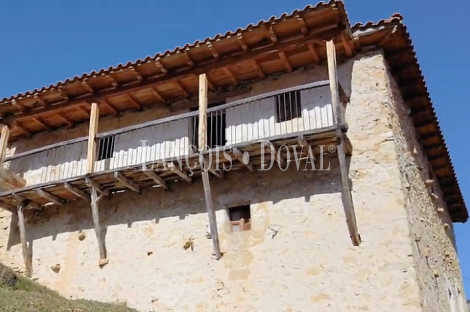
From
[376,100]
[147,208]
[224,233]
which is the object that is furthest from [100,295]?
[376,100]

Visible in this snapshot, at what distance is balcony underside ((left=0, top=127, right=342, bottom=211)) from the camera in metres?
10.1

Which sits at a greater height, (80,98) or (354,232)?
(80,98)

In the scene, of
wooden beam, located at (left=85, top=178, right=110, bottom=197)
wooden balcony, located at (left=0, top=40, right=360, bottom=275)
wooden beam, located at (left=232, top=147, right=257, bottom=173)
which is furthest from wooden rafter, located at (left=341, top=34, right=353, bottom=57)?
wooden beam, located at (left=85, top=178, right=110, bottom=197)

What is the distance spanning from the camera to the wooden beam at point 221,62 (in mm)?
10680

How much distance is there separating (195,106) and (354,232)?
5.07m

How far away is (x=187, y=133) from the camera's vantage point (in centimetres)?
1203

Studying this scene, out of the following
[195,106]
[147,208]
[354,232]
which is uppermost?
[195,106]

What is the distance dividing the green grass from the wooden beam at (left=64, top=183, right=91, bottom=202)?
2.14 m

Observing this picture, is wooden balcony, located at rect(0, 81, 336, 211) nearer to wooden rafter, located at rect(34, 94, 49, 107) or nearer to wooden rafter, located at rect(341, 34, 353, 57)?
wooden rafter, located at rect(341, 34, 353, 57)

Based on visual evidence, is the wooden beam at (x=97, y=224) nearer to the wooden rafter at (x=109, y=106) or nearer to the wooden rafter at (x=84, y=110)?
the wooden rafter at (x=109, y=106)

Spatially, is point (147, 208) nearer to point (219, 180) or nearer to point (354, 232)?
point (219, 180)

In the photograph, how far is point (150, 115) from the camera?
1313 centimetres

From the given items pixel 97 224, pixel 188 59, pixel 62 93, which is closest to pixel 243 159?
pixel 188 59

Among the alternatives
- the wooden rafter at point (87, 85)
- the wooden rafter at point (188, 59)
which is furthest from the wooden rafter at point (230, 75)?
the wooden rafter at point (87, 85)
